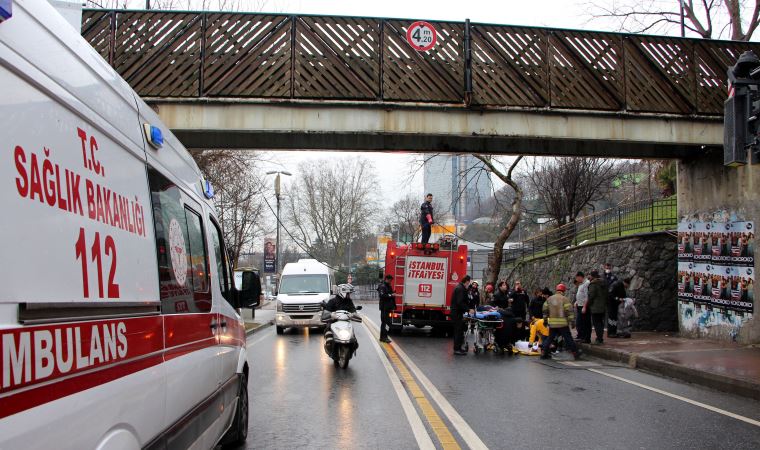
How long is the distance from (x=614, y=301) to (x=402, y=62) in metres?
8.40

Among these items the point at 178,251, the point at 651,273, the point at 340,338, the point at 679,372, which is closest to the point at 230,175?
the point at 340,338

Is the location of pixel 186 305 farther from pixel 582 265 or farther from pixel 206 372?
pixel 582 265

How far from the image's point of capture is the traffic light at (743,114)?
8516mm

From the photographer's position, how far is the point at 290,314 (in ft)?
64.8

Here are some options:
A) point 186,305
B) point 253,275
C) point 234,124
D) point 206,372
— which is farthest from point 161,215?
point 234,124

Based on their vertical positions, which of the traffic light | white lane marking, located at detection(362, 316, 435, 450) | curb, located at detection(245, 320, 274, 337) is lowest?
curb, located at detection(245, 320, 274, 337)

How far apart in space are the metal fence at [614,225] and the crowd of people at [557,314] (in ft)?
14.8

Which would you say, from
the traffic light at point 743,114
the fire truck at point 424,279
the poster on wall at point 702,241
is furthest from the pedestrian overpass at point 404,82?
the traffic light at point 743,114

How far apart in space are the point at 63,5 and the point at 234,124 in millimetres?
9646

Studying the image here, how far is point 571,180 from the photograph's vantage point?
33.0 meters

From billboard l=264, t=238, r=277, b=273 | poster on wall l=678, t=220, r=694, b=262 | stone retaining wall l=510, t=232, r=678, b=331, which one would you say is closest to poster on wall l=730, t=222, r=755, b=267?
poster on wall l=678, t=220, r=694, b=262

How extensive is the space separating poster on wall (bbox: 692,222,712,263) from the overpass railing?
281 centimetres

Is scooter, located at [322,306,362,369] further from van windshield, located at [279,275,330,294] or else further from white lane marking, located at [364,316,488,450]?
van windshield, located at [279,275,330,294]

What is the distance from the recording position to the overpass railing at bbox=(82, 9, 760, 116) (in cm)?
1356
